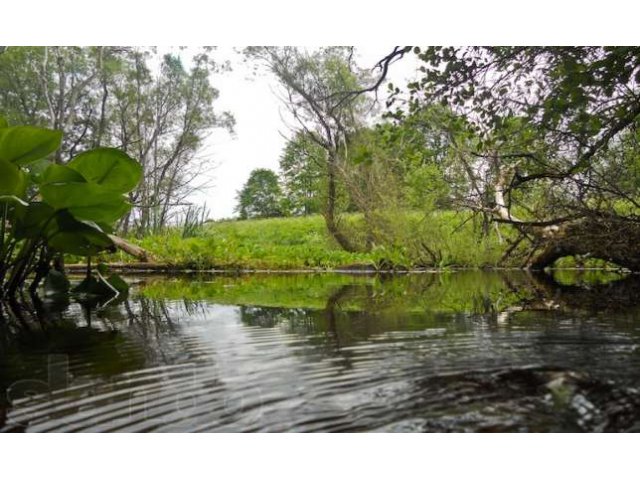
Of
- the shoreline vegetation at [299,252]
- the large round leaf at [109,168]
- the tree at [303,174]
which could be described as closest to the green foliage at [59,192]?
the large round leaf at [109,168]

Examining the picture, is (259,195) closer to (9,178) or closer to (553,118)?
(553,118)

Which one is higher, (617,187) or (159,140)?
(159,140)

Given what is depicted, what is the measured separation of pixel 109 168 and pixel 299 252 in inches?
141

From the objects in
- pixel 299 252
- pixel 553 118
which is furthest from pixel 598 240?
pixel 299 252

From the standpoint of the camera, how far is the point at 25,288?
10.00ft

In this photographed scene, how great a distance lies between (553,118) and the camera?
2.91m

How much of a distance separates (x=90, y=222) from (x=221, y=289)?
1179 mm

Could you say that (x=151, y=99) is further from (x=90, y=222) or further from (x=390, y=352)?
(x=390, y=352)

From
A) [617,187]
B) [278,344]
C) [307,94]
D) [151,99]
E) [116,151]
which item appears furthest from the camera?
[151,99]

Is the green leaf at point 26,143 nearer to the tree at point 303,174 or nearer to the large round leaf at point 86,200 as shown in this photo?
the large round leaf at point 86,200


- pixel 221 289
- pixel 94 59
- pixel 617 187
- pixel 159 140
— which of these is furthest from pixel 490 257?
pixel 94 59

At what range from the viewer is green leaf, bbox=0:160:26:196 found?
5.75ft
